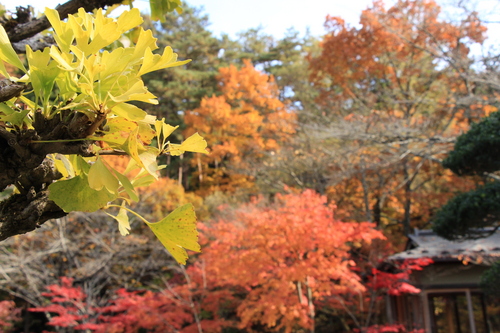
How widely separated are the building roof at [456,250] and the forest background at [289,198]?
0.45 metres

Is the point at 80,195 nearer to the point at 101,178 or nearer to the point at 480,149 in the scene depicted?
the point at 101,178

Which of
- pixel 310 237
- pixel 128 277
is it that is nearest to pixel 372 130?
pixel 310 237

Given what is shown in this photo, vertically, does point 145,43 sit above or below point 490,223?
above

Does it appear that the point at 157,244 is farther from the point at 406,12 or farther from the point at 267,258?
the point at 406,12

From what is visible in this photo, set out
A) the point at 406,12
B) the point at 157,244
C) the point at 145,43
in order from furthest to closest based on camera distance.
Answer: the point at 406,12, the point at 157,244, the point at 145,43

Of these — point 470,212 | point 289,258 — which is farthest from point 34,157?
point 289,258

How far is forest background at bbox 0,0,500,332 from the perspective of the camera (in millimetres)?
6074

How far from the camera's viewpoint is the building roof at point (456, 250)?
5934 millimetres

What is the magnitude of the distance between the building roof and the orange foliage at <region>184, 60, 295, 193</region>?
18.2 ft

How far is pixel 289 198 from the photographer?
6586mm

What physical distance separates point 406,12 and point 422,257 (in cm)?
643

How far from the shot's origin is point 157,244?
29.6 ft

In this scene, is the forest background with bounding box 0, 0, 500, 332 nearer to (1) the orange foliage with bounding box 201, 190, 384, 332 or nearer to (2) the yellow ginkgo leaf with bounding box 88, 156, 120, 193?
(1) the orange foliage with bounding box 201, 190, 384, 332

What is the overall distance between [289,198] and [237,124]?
8085 millimetres
